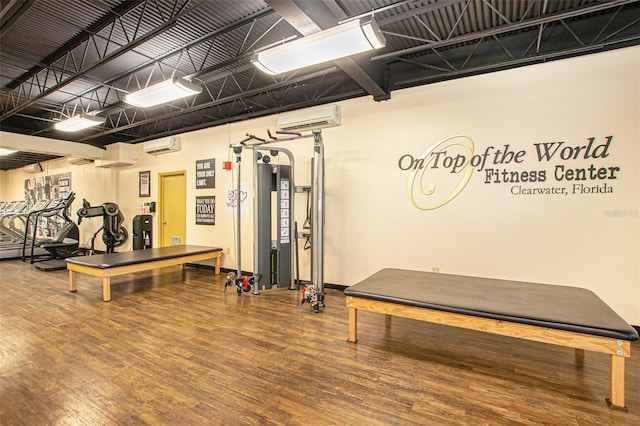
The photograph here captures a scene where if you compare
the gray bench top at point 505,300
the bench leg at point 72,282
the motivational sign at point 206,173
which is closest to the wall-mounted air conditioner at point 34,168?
the motivational sign at point 206,173

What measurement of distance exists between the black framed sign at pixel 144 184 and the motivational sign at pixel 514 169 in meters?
6.28

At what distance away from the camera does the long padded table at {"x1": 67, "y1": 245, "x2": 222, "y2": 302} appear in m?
4.20

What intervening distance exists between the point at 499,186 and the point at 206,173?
5298mm

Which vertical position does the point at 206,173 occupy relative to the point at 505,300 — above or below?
above

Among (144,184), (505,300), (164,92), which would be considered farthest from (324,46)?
(144,184)

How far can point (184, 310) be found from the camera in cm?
385

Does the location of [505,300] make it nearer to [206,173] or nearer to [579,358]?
[579,358]

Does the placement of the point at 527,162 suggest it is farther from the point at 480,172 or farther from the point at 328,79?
the point at 328,79

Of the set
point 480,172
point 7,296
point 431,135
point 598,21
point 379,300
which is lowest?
point 7,296

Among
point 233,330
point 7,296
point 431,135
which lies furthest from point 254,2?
point 7,296

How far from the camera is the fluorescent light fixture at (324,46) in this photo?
251 cm

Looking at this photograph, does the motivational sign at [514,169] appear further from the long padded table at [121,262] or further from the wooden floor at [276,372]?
the long padded table at [121,262]

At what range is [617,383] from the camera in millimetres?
1974

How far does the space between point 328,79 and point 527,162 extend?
3014 millimetres
